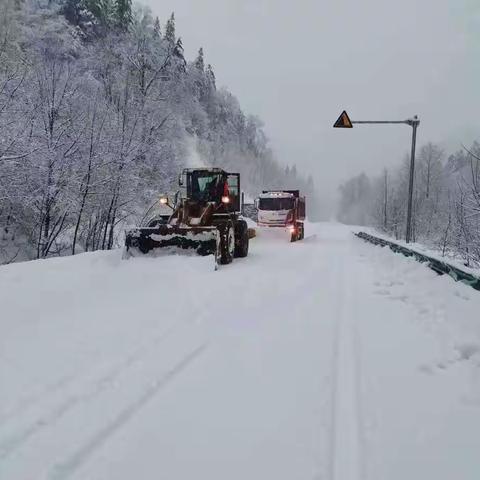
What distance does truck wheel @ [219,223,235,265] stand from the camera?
452 inches

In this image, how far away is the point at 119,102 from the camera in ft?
68.1

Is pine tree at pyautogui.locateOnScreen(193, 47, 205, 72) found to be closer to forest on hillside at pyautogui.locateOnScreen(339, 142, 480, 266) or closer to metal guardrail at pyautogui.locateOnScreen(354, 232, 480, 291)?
forest on hillside at pyautogui.locateOnScreen(339, 142, 480, 266)

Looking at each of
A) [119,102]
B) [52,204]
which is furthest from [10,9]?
[52,204]

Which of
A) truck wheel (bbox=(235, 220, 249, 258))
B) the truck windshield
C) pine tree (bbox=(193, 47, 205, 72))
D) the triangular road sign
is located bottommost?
truck wheel (bbox=(235, 220, 249, 258))

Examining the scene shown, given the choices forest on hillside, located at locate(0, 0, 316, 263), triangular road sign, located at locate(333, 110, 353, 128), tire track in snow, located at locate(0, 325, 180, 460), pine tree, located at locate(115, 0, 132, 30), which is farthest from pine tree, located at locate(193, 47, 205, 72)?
tire track in snow, located at locate(0, 325, 180, 460)

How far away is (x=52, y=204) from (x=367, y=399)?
15207 millimetres

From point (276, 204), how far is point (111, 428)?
20.7m

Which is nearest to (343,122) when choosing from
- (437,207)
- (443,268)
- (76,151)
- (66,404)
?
(443,268)

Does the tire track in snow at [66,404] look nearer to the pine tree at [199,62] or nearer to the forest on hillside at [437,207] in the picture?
the forest on hillside at [437,207]

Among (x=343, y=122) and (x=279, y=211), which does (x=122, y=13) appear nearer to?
(x=279, y=211)

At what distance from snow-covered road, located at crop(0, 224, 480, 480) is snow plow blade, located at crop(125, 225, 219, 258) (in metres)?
3.47

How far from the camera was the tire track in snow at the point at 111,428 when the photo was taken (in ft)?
7.94

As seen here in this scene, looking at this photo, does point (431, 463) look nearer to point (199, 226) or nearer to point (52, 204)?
point (199, 226)

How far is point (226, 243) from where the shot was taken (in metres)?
11.8
